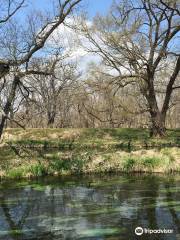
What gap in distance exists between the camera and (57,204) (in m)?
14.0

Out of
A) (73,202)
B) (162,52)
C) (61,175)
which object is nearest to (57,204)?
(73,202)

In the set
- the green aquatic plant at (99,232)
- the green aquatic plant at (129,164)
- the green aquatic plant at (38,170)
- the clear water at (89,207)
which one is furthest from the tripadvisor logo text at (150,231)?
the green aquatic plant at (129,164)

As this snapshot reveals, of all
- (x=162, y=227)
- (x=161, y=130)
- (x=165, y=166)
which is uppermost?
(x=161, y=130)

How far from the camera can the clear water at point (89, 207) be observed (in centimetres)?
1085

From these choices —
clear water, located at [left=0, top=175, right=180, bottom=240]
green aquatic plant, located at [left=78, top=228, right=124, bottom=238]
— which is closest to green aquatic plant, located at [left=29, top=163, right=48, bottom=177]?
clear water, located at [left=0, top=175, right=180, bottom=240]

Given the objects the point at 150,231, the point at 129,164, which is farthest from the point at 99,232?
the point at 129,164

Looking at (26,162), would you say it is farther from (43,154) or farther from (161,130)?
(161,130)

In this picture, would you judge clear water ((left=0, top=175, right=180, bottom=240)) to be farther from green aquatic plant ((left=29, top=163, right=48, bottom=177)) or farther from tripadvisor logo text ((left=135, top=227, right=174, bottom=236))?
green aquatic plant ((left=29, top=163, right=48, bottom=177))

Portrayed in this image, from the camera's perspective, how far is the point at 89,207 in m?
13.5

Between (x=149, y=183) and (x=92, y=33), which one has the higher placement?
(x=92, y=33)

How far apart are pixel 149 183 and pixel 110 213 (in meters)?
5.11

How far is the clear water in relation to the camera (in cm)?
1085

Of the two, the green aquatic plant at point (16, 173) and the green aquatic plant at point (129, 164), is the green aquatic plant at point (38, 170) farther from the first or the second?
the green aquatic plant at point (129, 164)

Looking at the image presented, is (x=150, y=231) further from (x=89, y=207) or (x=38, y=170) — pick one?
(x=38, y=170)
